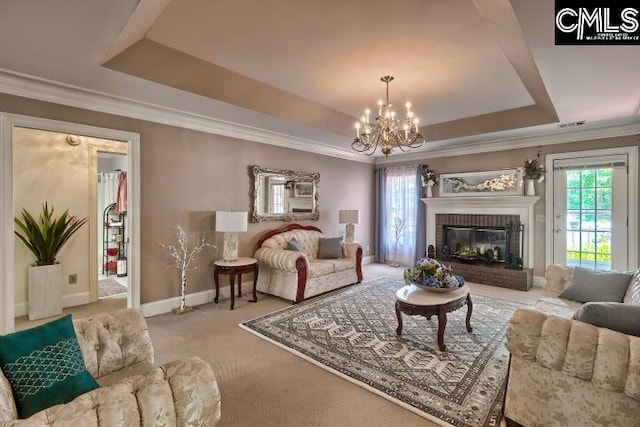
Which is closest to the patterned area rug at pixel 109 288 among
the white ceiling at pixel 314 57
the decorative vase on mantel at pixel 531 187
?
the white ceiling at pixel 314 57

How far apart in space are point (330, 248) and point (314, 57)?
3.17 m

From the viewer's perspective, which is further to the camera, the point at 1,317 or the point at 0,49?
the point at 1,317

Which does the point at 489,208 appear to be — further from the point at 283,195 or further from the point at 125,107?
the point at 125,107

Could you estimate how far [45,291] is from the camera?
381 cm

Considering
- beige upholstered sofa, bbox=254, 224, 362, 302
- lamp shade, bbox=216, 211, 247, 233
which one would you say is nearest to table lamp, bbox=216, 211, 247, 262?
lamp shade, bbox=216, 211, 247, 233

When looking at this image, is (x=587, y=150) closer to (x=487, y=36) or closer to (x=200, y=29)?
(x=487, y=36)

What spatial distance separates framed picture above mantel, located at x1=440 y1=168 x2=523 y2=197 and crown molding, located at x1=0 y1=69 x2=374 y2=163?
3033 millimetres

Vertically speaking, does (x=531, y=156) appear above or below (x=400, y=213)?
above

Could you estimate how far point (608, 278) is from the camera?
2.81 metres

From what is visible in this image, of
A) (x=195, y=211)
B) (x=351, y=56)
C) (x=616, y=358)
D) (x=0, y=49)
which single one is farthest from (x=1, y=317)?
(x=616, y=358)

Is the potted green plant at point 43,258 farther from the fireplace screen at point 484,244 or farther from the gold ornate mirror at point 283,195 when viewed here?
the fireplace screen at point 484,244

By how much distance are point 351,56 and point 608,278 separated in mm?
3193

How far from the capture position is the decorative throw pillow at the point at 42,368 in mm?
1201

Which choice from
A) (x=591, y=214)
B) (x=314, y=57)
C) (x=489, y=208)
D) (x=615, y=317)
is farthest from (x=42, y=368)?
(x=591, y=214)
